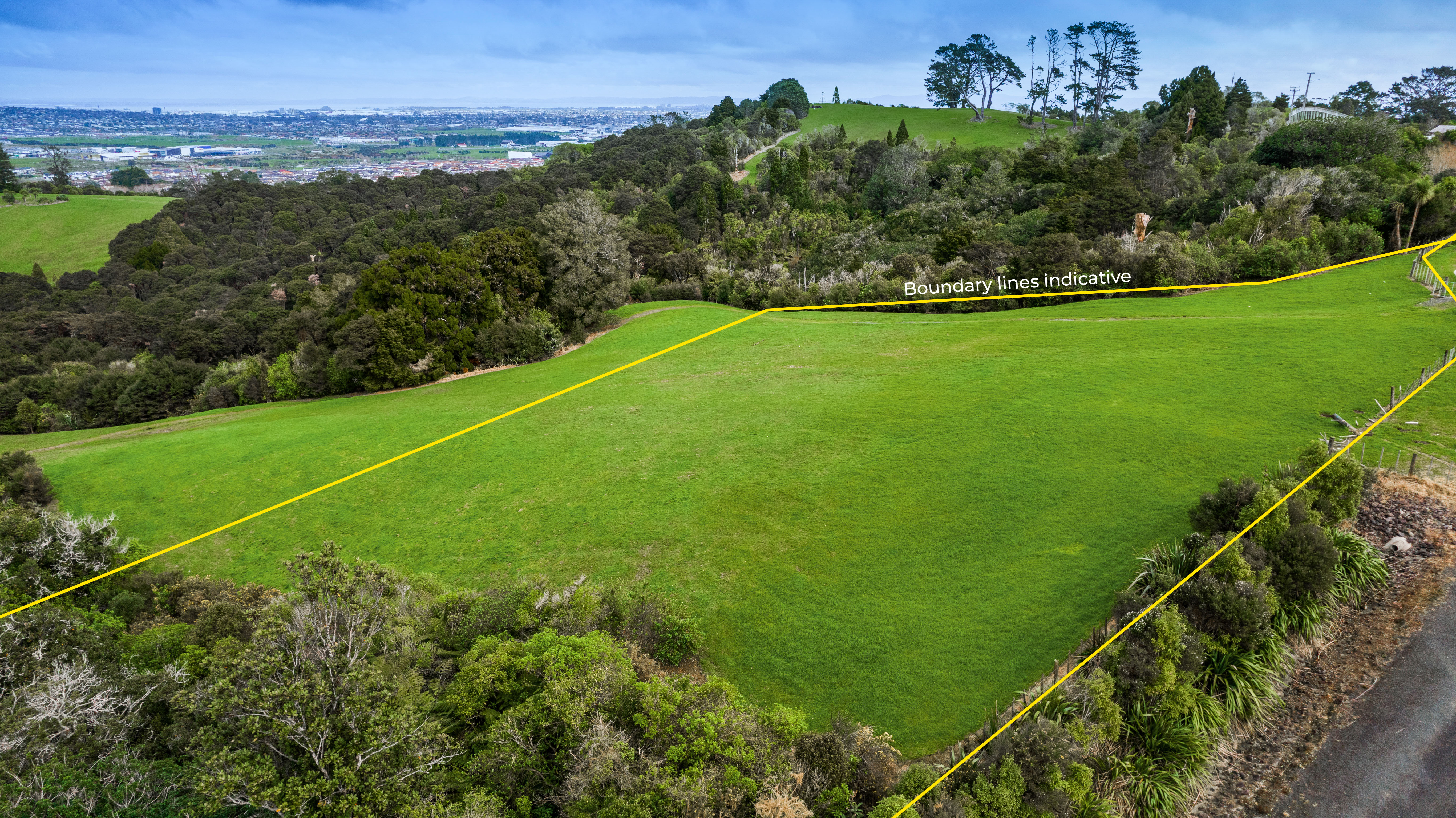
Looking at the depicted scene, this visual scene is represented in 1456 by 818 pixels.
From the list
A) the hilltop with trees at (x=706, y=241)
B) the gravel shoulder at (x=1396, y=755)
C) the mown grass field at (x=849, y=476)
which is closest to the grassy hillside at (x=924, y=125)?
the hilltop with trees at (x=706, y=241)

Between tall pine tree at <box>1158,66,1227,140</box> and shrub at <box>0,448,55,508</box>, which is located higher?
tall pine tree at <box>1158,66,1227,140</box>

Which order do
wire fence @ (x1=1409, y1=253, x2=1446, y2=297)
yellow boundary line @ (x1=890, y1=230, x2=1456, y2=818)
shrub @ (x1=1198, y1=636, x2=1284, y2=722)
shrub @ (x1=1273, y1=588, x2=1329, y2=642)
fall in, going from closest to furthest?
yellow boundary line @ (x1=890, y1=230, x2=1456, y2=818), shrub @ (x1=1198, y1=636, x2=1284, y2=722), shrub @ (x1=1273, y1=588, x2=1329, y2=642), wire fence @ (x1=1409, y1=253, x2=1446, y2=297)

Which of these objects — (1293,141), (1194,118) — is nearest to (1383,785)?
(1293,141)

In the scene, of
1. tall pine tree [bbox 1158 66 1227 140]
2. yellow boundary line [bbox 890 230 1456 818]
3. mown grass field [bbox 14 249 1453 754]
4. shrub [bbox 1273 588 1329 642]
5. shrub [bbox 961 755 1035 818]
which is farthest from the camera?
tall pine tree [bbox 1158 66 1227 140]

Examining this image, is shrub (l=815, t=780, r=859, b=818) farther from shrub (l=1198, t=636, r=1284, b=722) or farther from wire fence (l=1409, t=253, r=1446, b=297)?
wire fence (l=1409, t=253, r=1446, b=297)

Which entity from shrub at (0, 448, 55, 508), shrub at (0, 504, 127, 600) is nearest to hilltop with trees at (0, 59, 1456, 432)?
shrub at (0, 448, 55, 508)

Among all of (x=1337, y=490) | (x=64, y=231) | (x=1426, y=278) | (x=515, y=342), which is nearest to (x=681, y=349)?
(x=515, y=342)

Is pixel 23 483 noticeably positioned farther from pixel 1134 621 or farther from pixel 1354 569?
pixel 1354 569
